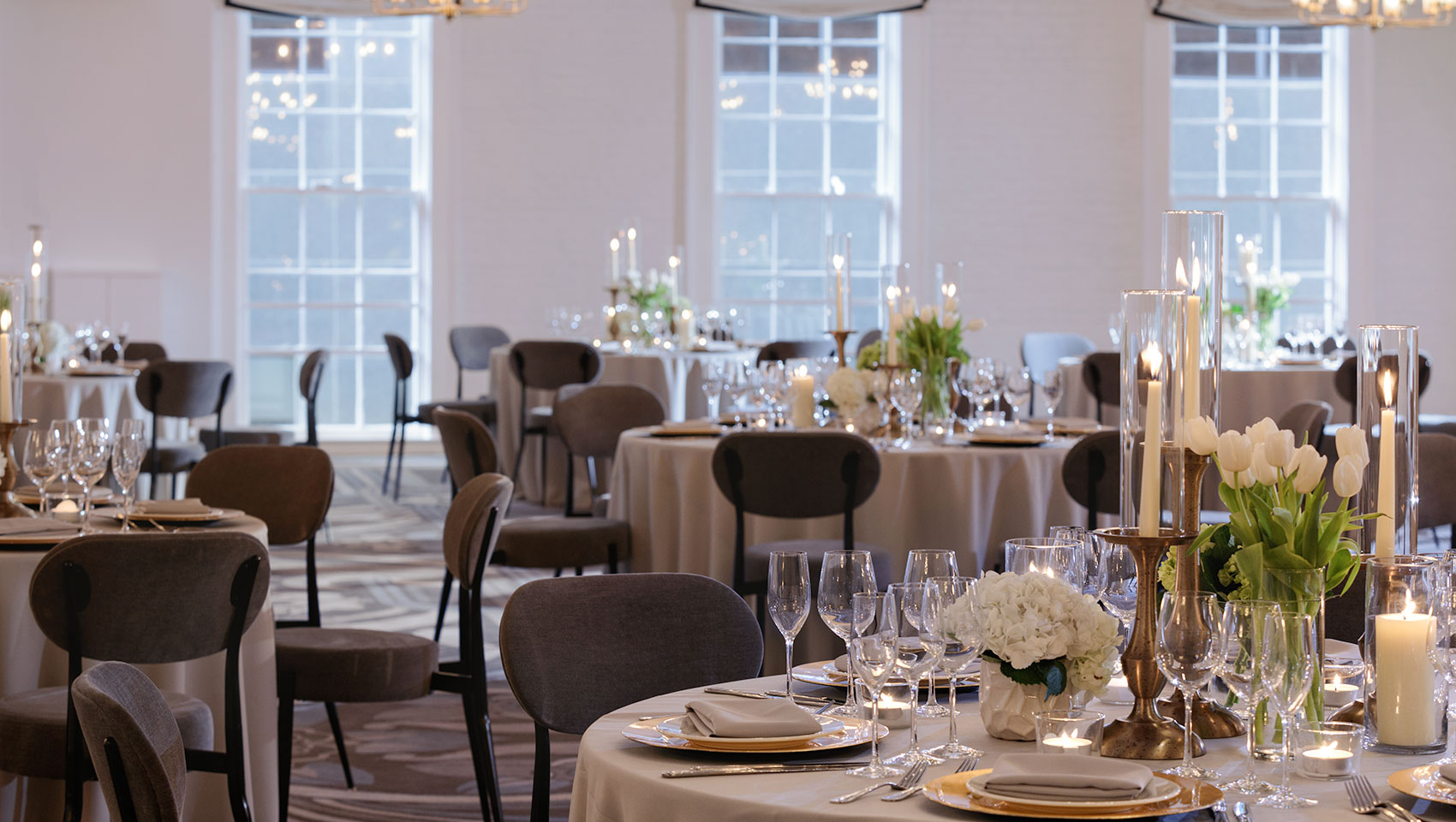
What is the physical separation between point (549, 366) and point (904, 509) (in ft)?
13.0

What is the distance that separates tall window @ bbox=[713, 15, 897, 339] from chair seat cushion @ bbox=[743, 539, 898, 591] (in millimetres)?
6769

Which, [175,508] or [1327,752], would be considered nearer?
[1327,752]

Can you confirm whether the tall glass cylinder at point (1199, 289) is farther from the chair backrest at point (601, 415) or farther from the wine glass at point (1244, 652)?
the chair backrest at point (601, 415)

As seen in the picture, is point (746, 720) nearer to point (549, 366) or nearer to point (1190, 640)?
point (1190, 640)

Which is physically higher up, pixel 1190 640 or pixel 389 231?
pixel 389 231

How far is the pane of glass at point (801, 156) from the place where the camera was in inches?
439

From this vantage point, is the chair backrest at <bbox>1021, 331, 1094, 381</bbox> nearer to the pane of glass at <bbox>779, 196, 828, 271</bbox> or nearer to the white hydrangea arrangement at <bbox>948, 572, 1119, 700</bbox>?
the pane of glass at <bbox>779, 196, 828, 271</bbox>

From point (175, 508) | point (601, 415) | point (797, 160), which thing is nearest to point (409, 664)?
point (175, 508)

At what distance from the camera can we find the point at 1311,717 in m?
1.72

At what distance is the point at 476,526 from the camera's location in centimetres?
341

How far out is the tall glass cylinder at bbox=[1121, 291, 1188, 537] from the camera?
1.79 m

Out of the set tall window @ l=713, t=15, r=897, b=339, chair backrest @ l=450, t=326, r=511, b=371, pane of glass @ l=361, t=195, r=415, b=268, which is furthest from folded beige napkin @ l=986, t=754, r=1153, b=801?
pane of glass @ l=361, t=195, r=415, b=268

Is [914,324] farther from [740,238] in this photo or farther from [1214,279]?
[740,238]

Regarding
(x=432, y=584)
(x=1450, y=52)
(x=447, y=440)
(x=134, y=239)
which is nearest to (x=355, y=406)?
(x=134, y=239)
